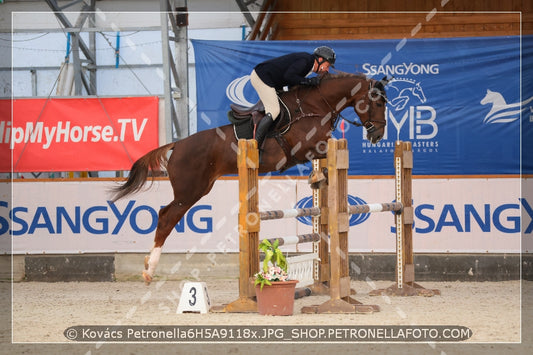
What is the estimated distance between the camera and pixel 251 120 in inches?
277

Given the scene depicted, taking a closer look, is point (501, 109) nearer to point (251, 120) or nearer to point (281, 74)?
point (281, 74)

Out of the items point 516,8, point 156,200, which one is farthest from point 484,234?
point 516,8

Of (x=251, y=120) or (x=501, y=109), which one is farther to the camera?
(x=501, y=109)

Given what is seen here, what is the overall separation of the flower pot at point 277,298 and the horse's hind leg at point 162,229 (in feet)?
4.28

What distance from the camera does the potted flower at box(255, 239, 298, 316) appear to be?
6.00 m

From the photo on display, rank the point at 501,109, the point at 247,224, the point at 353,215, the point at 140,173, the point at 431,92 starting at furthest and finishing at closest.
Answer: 1. the point at 431,92
2. the point at 501,109
3. the point at 353,215
4. the point at 140,173
5. the point at 247,224

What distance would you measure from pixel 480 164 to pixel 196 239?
3664 mm

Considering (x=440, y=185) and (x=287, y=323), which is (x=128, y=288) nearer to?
(x=287, y=323)

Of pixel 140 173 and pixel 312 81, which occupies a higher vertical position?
pixel 312 81

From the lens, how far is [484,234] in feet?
28.3

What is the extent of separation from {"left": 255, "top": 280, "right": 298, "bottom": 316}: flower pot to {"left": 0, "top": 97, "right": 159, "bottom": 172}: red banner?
3861 mm

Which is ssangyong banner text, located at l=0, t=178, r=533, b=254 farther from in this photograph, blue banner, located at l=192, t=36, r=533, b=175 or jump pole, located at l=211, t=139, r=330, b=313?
jump pole, located at l=211, t=139, r=330, b=313

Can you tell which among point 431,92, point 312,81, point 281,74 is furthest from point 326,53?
point 431,92

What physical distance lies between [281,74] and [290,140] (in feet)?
1.97
